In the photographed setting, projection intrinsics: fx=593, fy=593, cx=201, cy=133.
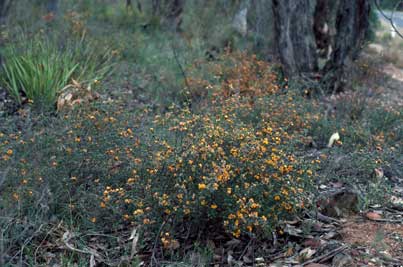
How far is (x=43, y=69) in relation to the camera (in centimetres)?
691

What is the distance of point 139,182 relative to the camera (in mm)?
4051

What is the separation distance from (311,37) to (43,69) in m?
3.92

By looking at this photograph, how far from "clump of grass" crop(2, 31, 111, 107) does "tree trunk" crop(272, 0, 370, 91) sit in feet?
8.30

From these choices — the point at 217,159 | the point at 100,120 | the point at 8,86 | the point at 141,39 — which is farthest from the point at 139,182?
the point at 141,39

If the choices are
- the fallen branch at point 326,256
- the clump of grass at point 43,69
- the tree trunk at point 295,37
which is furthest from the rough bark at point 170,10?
the fallen branch at point 326,256

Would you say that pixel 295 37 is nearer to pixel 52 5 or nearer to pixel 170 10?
pixel 170 10

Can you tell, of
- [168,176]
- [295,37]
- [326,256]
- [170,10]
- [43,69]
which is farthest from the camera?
[170,10]

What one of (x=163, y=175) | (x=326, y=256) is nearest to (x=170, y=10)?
(x=163, y=175)

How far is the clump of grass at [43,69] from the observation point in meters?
6.73

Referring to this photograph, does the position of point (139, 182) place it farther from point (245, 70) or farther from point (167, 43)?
point (167, 43)

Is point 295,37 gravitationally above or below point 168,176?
below

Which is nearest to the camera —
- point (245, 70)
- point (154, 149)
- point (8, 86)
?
point (154, 149)

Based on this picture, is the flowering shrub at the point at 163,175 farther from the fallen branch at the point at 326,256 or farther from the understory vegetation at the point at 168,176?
the fallen branch at the point at 326,256

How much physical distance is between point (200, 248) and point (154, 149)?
0.89 meters
